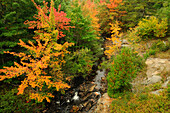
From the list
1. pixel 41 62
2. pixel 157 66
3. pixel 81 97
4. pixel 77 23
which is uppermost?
pixel 77 23

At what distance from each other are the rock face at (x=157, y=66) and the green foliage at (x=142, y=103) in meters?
2.95

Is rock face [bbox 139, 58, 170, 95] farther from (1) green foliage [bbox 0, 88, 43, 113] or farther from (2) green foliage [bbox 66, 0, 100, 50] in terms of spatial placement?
(1) green foliage [bbox 0, 88, 43, 113]

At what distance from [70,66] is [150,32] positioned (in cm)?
1178

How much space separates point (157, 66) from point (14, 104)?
12.4 metres

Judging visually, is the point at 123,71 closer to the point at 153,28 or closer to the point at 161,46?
the point at 161,46

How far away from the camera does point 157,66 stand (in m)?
9.14

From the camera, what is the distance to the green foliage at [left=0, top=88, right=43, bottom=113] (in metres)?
6.80

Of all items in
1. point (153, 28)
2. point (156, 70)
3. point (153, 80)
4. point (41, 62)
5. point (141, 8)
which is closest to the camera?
point (41, 62)

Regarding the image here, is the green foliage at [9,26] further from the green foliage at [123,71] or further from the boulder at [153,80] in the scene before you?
the boulder at [153,80]

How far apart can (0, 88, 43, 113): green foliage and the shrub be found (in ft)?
50.5

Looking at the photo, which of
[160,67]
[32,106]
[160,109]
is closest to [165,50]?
[160,67]

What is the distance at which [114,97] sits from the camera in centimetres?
753

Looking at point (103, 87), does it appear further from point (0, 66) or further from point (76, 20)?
point (0, 66)

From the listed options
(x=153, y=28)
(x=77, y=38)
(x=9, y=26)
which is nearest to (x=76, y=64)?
(x=77, y=38)
